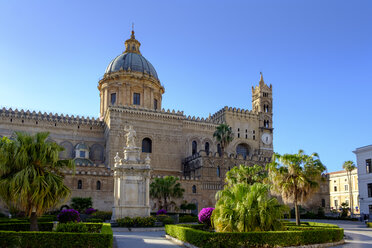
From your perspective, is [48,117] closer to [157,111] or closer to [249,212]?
[157,111]

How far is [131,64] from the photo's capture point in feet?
183

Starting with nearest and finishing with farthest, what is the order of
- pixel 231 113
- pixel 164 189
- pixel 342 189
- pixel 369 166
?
pixel 164 189, pixel 369 166, pixel 231 113, pixel 342 189

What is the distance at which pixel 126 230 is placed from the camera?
2364 cm

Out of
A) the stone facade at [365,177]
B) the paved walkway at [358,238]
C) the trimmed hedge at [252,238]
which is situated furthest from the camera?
the stone facade at [365,177]

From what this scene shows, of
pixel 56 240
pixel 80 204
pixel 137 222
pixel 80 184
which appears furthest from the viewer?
pixel 80 184

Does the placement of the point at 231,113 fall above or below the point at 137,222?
above

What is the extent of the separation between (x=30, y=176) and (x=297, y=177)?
16.7m

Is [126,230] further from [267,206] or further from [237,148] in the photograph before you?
[237,148]

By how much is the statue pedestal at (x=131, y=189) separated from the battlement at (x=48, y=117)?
26979 mm

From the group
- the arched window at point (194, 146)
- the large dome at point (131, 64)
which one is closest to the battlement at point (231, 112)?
the arched window at point (194, 146)

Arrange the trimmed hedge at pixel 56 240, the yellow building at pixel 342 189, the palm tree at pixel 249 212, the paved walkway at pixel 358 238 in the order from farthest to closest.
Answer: the yellow building at pixel 342 189, the paved walkway at pixel 358 238, the palm tree at pixel 249 212, the trimmed hedge at pixel 56 240

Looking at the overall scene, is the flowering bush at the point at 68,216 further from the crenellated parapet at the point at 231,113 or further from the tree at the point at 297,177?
the crenellated parapet at the point at 231,113

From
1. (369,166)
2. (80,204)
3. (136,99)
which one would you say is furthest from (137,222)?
(136,99)

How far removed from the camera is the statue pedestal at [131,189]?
2522 centimetres
